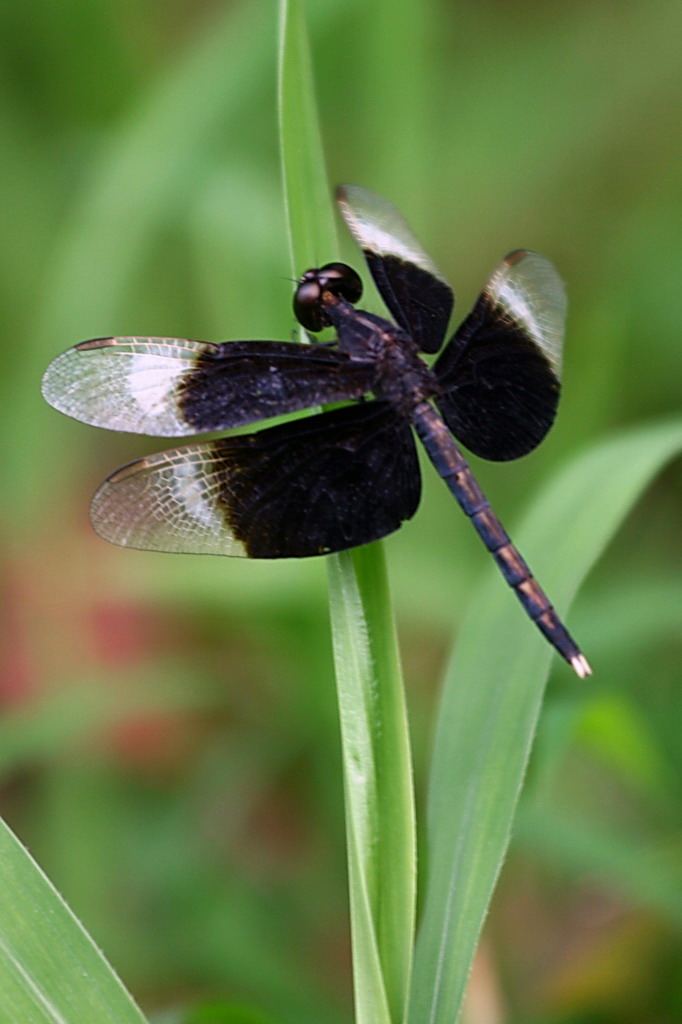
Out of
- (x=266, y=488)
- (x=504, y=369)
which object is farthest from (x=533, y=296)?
(x=266, y=488)

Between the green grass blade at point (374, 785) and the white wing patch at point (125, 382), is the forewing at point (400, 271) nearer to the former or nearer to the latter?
the white wing patch at point (125, 382)

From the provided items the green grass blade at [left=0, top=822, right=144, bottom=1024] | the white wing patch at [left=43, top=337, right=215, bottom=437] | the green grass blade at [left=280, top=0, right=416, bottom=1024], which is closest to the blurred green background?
the green grass blade at [left=280, top=0, right=416, bottom=1024]

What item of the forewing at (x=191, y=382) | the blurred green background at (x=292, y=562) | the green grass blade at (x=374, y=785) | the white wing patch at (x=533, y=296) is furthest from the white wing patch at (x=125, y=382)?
the blurred green background at (x=292, y=562)

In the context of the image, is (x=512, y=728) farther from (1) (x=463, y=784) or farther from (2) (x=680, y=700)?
(2) (x=680, y=700)

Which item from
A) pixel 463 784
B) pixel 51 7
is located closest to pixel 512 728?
pixel 463 784

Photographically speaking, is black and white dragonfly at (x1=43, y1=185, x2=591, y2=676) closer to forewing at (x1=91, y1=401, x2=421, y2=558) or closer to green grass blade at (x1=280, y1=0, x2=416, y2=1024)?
forewing at (x1=91, y1=401, x2=421, y2=558)
